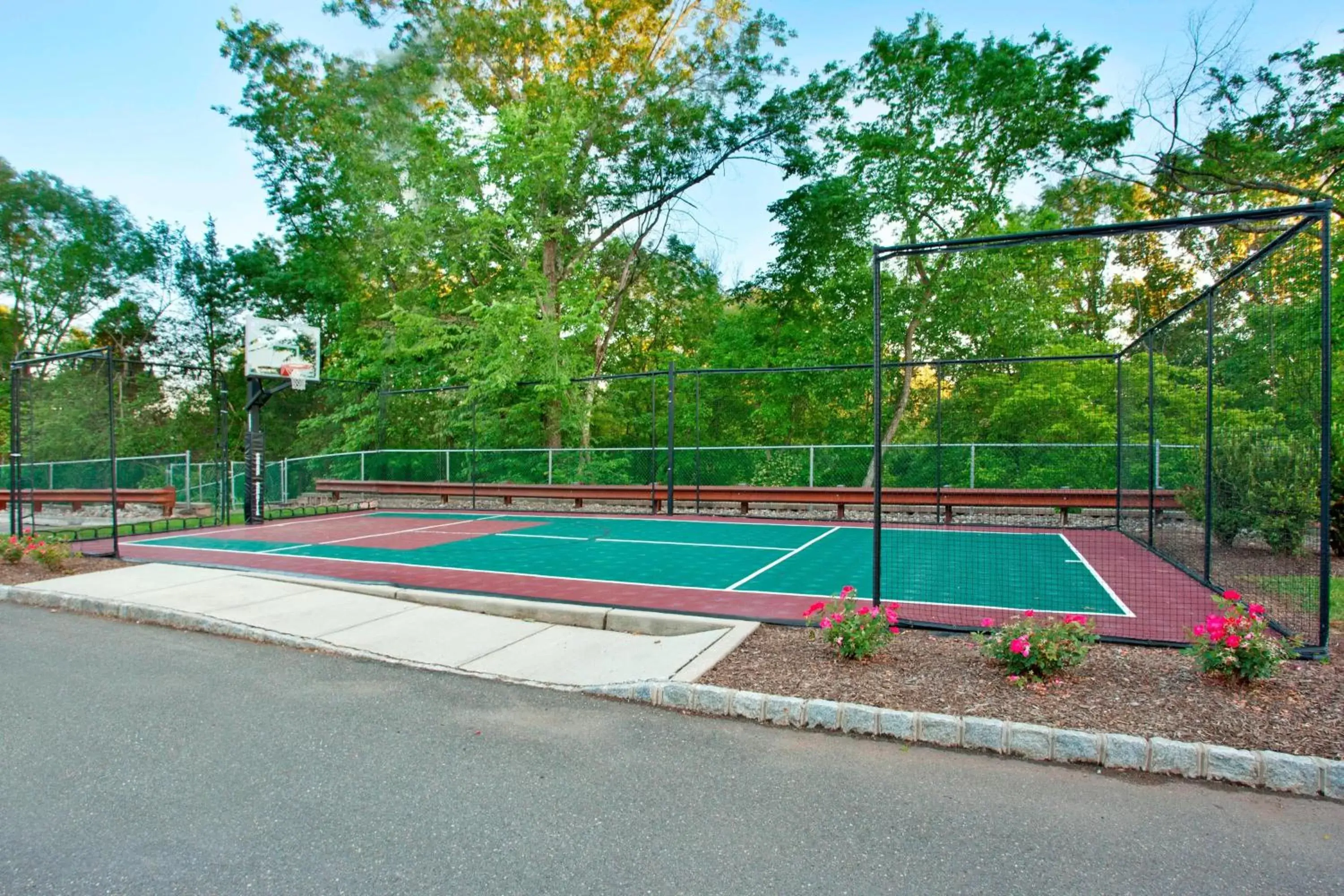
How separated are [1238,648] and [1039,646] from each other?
0.92 m

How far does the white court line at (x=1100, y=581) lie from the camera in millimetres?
5520

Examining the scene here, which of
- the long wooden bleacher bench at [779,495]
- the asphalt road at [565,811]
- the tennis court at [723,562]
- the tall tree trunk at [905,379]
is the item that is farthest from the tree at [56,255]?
the asphalt road at [565,811]

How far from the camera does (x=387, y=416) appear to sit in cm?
1823

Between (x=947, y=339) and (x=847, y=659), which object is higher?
(x=947, y=339)

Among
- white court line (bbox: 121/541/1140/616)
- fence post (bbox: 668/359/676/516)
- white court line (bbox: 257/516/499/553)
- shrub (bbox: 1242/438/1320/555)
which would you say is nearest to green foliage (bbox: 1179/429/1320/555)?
shrub (bbox: 1242/438/1320/555)

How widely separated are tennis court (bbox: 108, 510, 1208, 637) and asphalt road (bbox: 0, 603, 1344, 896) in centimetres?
216

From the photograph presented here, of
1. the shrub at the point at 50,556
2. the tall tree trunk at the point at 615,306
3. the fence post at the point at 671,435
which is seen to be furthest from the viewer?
the tall tree trunk at the point at 615,306

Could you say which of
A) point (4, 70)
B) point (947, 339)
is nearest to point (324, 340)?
point (4, 70)

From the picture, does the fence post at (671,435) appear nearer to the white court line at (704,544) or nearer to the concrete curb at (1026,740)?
the white court line at (704,544)

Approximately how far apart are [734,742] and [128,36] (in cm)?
2199

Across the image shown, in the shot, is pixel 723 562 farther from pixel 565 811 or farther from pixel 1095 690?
pixel 565 811

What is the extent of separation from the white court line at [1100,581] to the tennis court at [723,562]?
0.03 metres

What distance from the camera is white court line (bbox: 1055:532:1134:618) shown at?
18.1 ft

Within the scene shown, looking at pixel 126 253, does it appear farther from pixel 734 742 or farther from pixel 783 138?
pixel 734 742
